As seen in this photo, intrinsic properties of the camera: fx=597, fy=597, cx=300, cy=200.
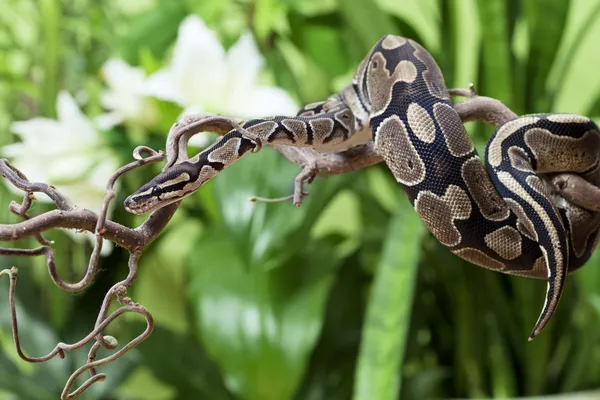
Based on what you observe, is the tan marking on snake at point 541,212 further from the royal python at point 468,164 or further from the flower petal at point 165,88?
the flower petal at point 165,88

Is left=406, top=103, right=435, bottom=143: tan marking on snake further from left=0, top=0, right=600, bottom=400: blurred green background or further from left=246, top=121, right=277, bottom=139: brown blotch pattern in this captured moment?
left=0, top=0, right=600, bottom=400: blurred green background

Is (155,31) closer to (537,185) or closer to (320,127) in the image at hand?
(320,127)

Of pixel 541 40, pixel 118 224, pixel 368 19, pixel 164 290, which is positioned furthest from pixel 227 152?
pixel 164 290

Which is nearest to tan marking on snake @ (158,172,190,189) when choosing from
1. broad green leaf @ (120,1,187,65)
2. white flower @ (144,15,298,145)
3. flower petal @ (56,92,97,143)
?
white flower @ (144,15,298,145)

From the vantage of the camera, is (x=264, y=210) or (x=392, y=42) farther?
(x=264, y=210)

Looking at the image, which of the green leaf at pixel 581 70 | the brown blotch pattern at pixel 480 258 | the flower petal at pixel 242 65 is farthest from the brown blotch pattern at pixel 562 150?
the green leaf at pixel 581 70

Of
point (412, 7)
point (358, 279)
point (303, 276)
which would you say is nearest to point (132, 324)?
point (303, 276)
